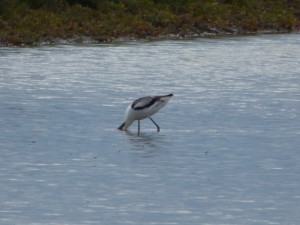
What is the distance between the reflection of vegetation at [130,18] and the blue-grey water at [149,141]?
10.3 ft

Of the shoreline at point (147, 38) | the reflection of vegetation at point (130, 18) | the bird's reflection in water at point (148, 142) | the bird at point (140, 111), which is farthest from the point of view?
the reflection of vegetation at point (130, 18)

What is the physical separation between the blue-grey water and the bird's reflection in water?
0.07 ft

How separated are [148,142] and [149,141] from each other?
8 cm

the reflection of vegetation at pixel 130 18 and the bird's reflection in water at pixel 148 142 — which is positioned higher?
the bird's reflection in water at pixel 148 142

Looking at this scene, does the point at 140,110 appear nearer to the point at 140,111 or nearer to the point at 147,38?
the point at 140,111

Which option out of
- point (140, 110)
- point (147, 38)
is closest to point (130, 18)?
point (147, 38)

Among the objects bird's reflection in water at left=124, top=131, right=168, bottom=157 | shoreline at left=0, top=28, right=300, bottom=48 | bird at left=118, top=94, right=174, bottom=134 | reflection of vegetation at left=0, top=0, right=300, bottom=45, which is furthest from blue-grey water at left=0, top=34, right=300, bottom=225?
reflection of vegetation at left=0, top=0, right=300, bottom=45

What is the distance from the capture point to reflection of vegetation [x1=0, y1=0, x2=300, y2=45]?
105ft

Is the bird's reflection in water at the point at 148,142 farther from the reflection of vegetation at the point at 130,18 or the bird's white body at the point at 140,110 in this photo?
the reflection of vegetation at the point at 130,18

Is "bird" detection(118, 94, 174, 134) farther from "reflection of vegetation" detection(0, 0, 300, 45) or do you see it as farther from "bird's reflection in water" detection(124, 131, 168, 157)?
"reflection of vegetation" detection(0, 0, 300, 45)

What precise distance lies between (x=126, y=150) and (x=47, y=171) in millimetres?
1996

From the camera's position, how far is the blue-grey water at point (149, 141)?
40.7ft

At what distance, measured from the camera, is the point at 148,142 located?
17.0m

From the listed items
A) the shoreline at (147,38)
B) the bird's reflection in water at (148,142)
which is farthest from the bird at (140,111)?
the shoreline at (147,38)
